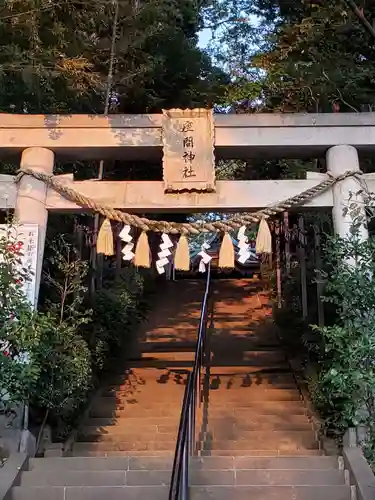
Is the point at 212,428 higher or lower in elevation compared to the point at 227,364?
lower

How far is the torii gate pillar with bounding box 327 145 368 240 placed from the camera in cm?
613

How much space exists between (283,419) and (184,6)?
339 inches

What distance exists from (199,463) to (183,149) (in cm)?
325

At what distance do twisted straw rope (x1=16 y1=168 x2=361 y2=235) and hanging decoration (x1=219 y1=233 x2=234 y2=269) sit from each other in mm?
114

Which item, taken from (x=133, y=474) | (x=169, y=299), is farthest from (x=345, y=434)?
(x=169, y=299)

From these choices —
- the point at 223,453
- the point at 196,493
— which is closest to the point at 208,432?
the point at 223,453

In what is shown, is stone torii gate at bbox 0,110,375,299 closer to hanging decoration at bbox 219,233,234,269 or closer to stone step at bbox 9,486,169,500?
hanging decoration at bbox 219,233,234,269

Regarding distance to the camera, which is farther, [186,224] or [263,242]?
[186,224]

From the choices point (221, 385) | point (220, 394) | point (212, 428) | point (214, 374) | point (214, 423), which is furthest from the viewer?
point (214, 374)

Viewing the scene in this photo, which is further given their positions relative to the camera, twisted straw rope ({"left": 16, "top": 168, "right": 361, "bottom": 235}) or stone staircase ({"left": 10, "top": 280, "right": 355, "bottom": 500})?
twisted straw rope ({"left": 16, "top": 168, "right": 361, "bottom": 235})

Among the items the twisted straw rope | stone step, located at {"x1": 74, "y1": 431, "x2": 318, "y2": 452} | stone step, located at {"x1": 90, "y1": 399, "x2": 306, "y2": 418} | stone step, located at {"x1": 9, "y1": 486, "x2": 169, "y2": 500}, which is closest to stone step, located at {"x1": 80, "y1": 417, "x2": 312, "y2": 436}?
stone step, located at {"x1": 74, "y1": 431, "x2": 318, "y2": 452}

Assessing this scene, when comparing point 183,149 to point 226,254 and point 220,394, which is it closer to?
point 226,254

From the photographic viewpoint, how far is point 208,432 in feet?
22.8

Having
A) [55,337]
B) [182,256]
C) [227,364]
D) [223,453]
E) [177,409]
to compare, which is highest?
[182,256]
